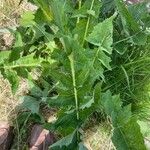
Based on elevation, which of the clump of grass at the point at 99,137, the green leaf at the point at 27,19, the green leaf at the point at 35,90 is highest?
the green leaf at the point at 27,19

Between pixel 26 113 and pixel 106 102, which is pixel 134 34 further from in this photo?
pixel 26 113

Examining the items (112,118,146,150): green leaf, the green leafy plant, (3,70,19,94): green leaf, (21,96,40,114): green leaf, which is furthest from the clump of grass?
(112,118,146,150): green leaf

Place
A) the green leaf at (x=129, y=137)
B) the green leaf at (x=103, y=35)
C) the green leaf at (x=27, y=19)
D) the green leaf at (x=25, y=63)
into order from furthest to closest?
1. the green leaf at (x=27, y=19)
2. the green leaf at (x=25, y=63)
3. the green leaf at (x=103, y=35)
4. the green leaf at (x=129, y=137)

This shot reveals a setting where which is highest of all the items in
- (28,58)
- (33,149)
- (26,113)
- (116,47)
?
(28,58)

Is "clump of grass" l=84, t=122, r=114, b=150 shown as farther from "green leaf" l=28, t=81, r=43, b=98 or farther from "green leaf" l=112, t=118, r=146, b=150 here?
"green leaf" l=112, t=118, r=146, b=150

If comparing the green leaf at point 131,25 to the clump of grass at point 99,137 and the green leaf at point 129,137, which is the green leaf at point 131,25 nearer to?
the clump of grass at point 99,137

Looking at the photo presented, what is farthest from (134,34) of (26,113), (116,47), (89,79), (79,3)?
(26,113)

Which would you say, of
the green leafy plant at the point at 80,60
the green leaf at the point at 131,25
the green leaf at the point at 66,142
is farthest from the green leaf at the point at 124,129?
the green leaf at the point at 131,25

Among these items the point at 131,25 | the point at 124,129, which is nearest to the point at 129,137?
the point at 124,129
